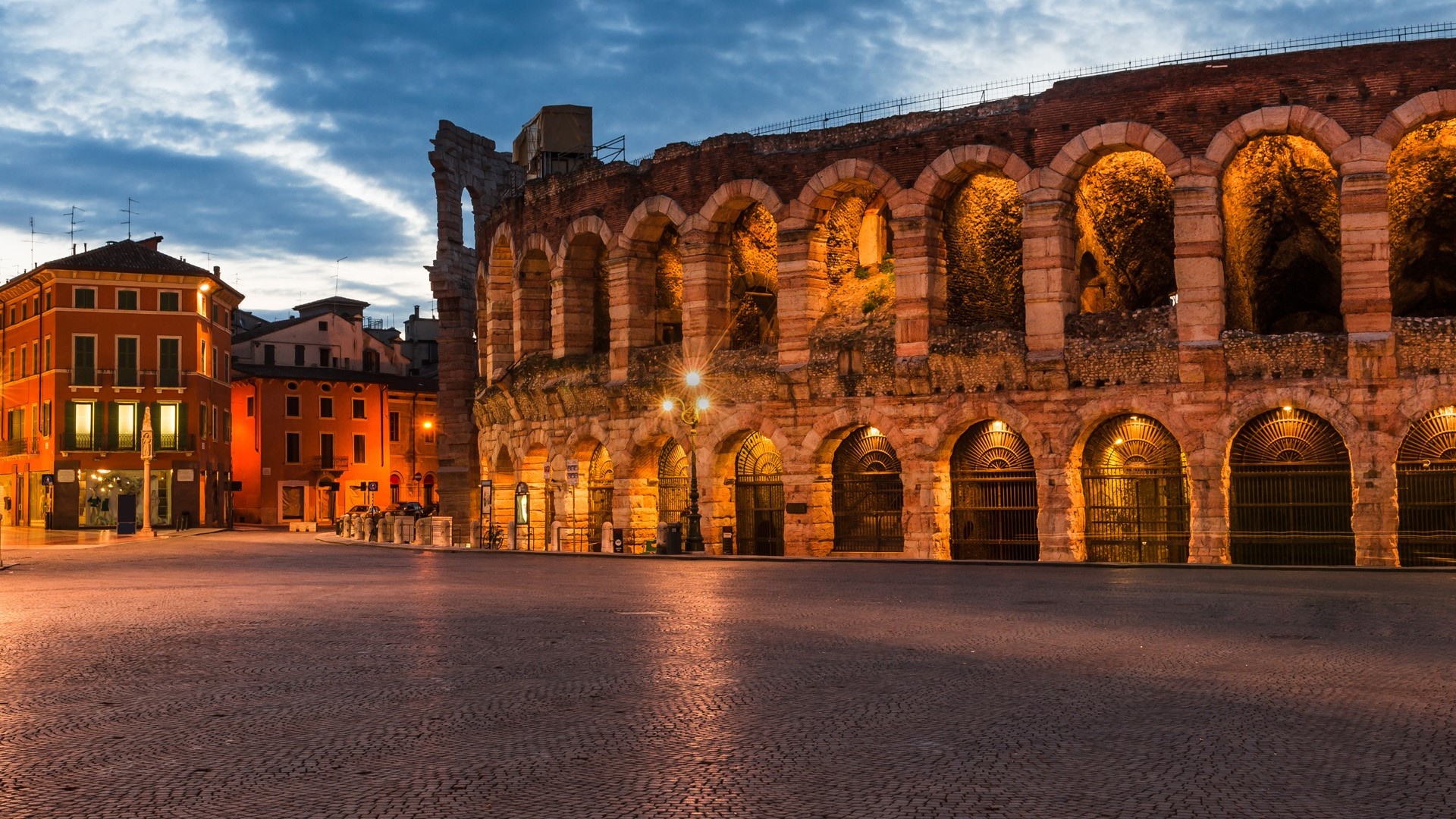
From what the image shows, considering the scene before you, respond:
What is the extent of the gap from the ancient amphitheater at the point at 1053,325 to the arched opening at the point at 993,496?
0.22 ft

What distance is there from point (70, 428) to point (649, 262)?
1232 inches

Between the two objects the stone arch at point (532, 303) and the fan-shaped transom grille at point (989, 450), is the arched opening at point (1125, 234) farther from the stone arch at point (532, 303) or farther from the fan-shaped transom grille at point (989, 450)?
the stone arch at point (532, 303)

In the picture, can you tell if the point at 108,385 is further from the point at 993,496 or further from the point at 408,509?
the point at 993,496

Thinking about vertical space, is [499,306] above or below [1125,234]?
below

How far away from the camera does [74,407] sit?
5644 centimetres

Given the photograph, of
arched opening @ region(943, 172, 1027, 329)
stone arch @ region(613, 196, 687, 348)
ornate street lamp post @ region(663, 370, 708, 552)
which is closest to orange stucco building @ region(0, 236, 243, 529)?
stone arch @ region(613, 196, 687, 348)

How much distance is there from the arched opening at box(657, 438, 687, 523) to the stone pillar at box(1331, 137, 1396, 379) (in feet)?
55.3

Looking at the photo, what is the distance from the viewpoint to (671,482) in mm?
37656

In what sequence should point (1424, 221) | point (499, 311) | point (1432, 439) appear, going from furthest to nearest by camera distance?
point (499, 311)
point (1424, 221)
point (1432, 439)

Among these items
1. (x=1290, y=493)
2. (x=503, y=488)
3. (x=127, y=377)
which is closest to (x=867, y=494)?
(x=1290, y=493)

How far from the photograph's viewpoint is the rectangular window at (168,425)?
57938mm

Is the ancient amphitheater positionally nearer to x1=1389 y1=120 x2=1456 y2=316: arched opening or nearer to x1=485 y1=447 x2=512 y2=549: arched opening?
x1=1389 y1=120 x2=1456 y2=316: arched opening

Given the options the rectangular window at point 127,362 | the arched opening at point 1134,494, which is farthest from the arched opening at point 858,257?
the rectangular window at point 127,362

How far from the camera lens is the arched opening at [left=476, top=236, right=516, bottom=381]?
44031 mm
